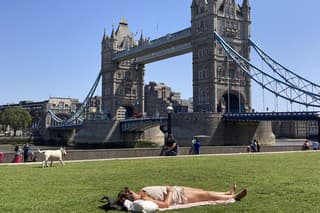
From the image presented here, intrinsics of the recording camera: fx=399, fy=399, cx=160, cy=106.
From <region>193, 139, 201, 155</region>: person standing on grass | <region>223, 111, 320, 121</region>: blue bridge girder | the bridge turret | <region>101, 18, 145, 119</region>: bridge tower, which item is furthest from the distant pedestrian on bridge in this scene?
<region>101, 18, 145, 119</region>: bridge tower

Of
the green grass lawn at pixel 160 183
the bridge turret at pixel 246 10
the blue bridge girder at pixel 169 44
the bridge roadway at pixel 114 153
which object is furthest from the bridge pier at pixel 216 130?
the green grass lawn at pixel 160 183

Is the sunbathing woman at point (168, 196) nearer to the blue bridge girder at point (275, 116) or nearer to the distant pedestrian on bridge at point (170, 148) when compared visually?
the distant pedestrian on bridge at point (170, 148)

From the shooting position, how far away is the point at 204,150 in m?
30.0

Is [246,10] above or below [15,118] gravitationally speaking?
above

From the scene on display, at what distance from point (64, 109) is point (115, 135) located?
7492 cm

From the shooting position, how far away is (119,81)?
96.2 metres

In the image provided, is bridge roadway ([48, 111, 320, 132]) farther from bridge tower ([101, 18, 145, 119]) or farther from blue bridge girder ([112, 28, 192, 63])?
bridge tower ([101, 18, 145, 119])

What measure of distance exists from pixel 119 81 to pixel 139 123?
28373mm

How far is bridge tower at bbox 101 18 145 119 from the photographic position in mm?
95250

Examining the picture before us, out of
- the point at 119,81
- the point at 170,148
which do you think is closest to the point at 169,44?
the point at 119,81

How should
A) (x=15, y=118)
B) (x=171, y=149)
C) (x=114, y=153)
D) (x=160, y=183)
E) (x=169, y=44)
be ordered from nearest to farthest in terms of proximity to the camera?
(x=160, y=183) → (x=171, y=149) → (x=114, y=153) → (x=169, y=44) → (x=15, y=118)

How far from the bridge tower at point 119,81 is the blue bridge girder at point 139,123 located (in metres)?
18.4

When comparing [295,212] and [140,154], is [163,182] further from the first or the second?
[140,154]

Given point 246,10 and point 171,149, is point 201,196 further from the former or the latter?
point 246,10
